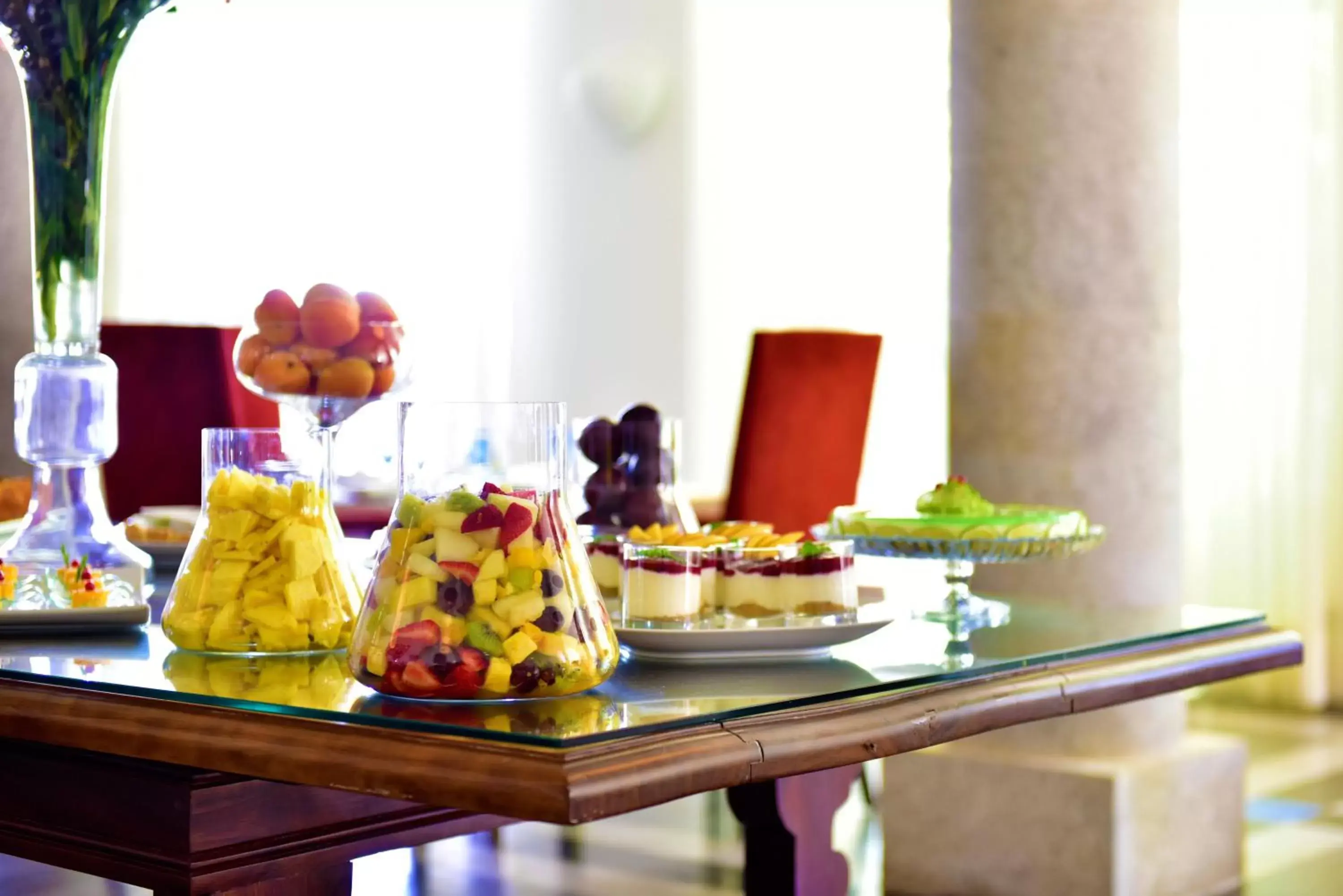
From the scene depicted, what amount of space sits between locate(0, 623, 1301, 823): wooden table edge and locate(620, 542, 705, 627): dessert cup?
0.20 meters

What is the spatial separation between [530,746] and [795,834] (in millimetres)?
692

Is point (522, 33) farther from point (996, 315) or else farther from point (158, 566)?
point (158, 566)

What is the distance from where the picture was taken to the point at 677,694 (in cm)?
104

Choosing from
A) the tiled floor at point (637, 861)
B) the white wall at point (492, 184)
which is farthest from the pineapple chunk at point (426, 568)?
the white wall at point (492, 184)

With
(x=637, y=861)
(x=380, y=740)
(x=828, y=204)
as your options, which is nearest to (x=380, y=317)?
(x=380, y=740)

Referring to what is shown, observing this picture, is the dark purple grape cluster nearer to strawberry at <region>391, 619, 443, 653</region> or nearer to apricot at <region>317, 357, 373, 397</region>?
apricot at <region>317, 357, 373, 397</region>

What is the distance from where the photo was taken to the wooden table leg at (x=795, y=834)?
150 cm

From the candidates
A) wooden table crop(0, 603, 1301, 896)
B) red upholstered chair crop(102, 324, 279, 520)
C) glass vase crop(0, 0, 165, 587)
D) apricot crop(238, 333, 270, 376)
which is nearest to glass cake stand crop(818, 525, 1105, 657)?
wooden table crop(0, 603, 1301, 896)

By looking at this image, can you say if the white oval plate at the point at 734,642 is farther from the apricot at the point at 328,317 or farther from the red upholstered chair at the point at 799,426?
the red upholstered chair at the point at 799,426

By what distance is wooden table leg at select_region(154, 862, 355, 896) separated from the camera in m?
1.04

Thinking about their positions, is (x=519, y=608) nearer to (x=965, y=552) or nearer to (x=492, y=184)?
(x=965, y=552)

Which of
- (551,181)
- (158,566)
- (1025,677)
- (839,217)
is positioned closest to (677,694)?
(1025,677)

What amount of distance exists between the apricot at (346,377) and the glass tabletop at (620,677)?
0.79 feet

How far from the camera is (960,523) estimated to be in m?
1.57
